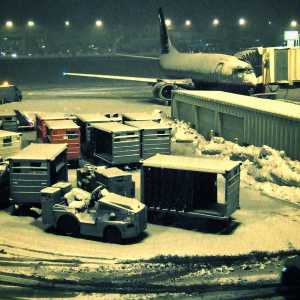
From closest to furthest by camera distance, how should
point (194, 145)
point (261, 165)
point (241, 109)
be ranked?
point (261, 165) → point (241, 109) → point (194, 145)

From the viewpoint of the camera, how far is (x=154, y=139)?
97.7 ft

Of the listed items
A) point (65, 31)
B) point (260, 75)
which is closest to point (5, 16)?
point (65, 31)

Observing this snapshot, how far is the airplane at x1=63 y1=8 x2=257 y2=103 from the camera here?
4962 cm

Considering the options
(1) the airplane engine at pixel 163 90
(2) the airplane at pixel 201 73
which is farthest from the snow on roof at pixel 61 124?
(1) the airplane engine at pixel 163 90

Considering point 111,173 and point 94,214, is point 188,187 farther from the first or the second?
point 111,173

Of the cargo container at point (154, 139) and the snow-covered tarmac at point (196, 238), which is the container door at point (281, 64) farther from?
the snow-covered tarmac at point (196, 238)

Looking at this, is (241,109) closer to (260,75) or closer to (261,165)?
(261,165)

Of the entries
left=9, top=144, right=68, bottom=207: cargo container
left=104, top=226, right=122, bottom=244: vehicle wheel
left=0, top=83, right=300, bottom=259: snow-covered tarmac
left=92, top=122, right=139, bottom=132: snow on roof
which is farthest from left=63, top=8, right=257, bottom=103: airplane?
left=104, top=226, right=122, bottom=244: vehicle wheel

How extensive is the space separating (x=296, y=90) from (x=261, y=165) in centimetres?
2410

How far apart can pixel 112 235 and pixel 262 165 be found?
10.8 meters

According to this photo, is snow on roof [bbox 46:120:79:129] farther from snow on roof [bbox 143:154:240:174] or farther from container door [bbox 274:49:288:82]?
container door [bbox 274:49:288:82]

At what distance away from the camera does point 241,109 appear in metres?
33.6

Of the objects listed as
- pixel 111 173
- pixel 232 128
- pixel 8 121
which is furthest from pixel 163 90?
pixel 111 173

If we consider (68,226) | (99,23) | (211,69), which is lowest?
(68,226)
